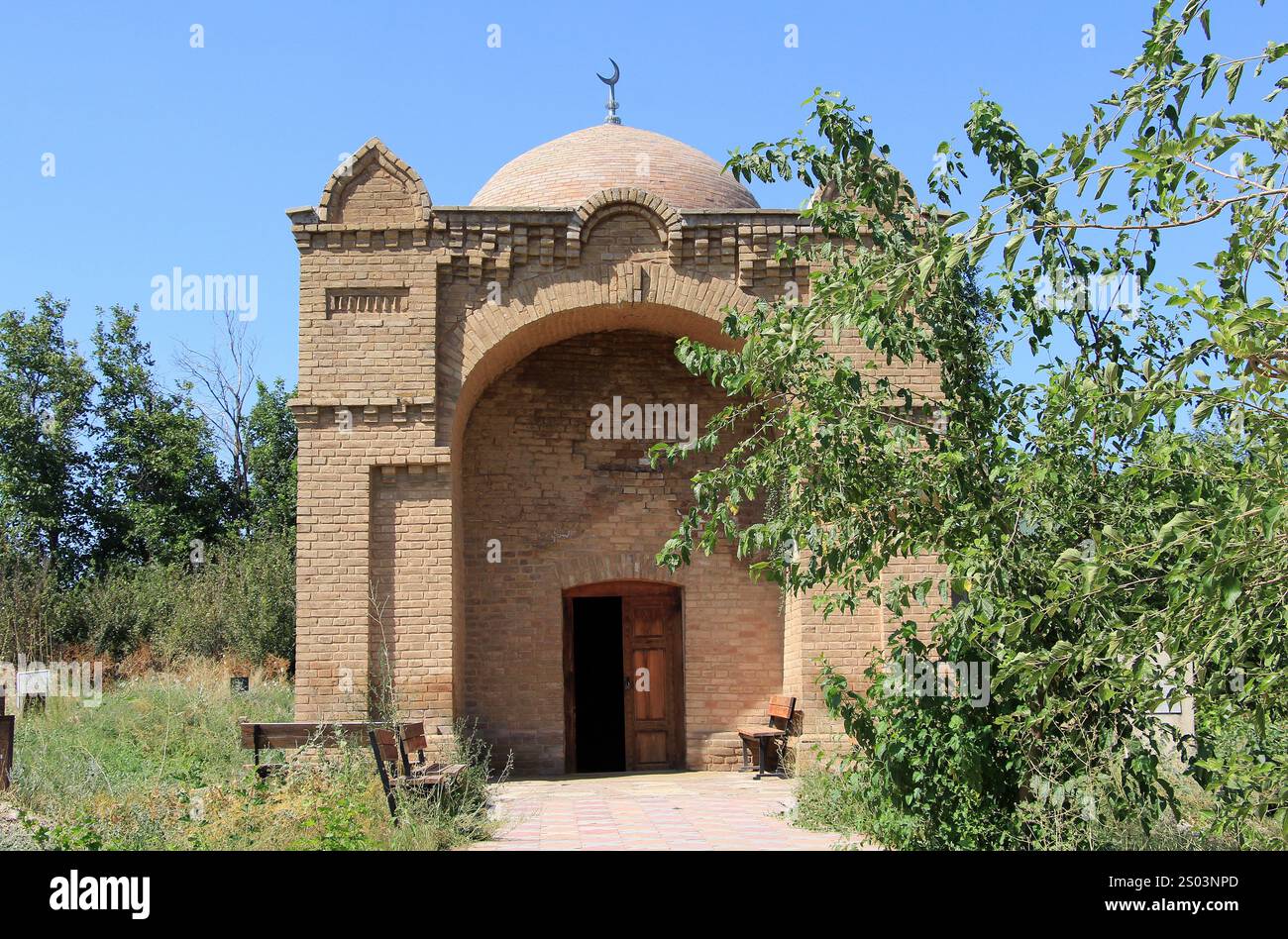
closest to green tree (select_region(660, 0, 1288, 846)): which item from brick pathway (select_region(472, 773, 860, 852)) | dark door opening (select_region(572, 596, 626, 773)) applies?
brick pathway (select_region(472, 773, 860, 852))

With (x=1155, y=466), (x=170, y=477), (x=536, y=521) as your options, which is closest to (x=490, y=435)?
(x=536, y=521)

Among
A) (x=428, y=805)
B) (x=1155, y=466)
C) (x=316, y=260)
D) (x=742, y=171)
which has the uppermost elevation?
(x=316, y=260)

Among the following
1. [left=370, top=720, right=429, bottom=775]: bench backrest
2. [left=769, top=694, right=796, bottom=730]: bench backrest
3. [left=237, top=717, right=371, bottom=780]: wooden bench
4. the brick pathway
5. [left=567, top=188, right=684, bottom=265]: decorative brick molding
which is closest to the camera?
the brick pathway

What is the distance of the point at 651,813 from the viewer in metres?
10.5

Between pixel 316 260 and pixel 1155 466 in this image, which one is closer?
pixel 1155 466

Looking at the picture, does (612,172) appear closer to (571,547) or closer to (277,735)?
(571,547)

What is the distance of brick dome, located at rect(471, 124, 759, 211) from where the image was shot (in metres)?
15.4

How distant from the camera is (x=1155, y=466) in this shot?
231 inches

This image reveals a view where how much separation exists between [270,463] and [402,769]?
21856mm

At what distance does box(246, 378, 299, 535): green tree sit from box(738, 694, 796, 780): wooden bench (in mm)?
16676

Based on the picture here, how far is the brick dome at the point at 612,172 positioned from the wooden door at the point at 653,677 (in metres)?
5.10

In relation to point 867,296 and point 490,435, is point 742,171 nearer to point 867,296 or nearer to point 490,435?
point 867,296

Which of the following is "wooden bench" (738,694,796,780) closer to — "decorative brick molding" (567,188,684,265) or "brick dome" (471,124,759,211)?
"decorative brick molding" (567,188,684,265)
